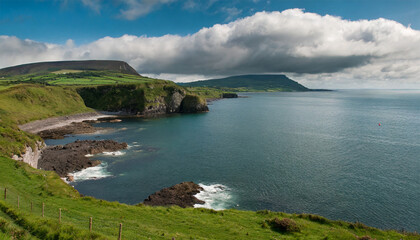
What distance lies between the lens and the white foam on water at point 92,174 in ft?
201

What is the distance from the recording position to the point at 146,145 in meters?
95.6

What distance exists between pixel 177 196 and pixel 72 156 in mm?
42073

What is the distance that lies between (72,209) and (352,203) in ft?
164

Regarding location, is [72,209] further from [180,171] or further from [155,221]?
[180,171]

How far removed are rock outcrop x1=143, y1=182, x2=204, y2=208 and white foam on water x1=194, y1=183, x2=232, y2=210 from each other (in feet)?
4.03

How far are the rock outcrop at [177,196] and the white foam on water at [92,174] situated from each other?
19818mm

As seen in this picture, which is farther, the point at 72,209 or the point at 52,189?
the point at 52,189

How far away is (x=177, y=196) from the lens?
51469mm

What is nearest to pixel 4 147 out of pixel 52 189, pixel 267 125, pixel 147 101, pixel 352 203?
pixel 52 189

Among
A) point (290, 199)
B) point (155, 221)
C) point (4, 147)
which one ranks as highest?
point (4, 147)

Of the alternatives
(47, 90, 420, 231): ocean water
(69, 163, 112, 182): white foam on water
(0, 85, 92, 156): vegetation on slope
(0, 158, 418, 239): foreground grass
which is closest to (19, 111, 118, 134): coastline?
(0, 85, 92, 156): vegetation on slope

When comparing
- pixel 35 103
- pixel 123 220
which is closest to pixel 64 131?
pixel 35 103

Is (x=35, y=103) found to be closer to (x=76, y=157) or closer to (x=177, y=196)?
(x=76, y=157)

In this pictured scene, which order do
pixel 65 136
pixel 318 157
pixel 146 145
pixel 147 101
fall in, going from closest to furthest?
pixel 318 157
pixel 146 145
pixel 65 136
pixel 147 101
